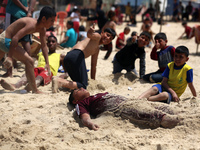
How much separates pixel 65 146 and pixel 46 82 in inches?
88.3

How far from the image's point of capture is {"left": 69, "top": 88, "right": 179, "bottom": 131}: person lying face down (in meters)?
2.70

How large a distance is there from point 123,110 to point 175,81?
3.74 feet

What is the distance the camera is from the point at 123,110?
9.48 ft

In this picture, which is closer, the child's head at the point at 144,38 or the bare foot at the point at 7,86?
the bare foot at the point at 7,86

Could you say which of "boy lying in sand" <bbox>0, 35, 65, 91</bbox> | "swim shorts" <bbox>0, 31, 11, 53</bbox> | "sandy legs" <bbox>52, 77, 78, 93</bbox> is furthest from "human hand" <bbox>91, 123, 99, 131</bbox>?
"swim shorts" <bbox>0, 31, 11, 53</bbox>

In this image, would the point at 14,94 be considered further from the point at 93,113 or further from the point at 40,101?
the point at 93,113

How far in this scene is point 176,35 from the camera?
11.9 metres

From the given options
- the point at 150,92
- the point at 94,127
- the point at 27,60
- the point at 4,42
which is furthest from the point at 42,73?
the point at 94,127

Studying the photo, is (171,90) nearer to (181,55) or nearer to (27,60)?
(181,55)

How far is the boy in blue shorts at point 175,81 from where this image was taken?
3490mm

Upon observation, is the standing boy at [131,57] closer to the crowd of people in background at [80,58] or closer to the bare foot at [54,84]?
the crowd of people in background at [80,58]

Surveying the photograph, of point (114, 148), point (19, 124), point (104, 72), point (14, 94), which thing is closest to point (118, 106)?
point (114, 148)

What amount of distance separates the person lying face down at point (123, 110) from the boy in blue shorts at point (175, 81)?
2.01 ft

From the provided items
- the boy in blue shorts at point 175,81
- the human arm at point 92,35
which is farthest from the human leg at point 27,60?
the boy in blue shorts at point 175,81
